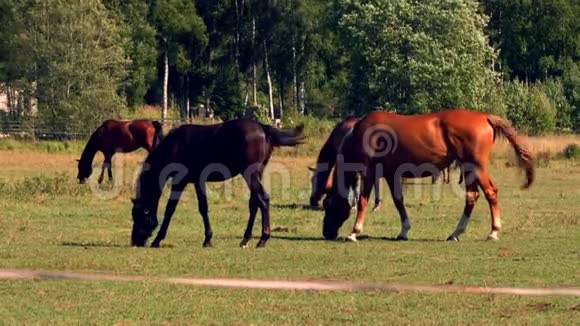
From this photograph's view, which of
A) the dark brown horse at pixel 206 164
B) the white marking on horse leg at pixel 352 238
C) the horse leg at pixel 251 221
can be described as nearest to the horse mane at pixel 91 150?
the dark brown horse at pixel 206 164

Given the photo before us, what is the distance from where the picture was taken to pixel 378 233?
21.9 m

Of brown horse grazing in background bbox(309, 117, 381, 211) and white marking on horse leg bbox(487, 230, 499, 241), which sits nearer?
white marking on horse leg bbox(487, 230, 499, 241)

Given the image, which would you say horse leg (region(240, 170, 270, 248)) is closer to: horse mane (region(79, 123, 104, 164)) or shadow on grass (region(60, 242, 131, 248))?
shadow on grass (region(60, 242, 131, 248))

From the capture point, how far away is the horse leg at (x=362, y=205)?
20.5 metres

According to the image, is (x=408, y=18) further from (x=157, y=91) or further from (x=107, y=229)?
(x=107, y=229)

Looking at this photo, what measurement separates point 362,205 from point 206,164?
2807 millimetres

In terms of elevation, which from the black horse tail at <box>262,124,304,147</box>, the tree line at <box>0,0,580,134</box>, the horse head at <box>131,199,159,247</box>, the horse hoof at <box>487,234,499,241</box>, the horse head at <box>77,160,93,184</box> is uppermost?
the tree line at <box>0,0,580,134</box>

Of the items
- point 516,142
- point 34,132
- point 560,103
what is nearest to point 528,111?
point 560,103

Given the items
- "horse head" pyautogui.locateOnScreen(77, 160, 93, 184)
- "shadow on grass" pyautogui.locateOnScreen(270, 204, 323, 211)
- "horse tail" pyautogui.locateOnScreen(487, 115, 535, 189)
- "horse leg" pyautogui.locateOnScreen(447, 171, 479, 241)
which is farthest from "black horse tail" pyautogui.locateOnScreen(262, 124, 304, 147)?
"horse head" pyautogui.locateOnScreen(77, 160, 93, 184)

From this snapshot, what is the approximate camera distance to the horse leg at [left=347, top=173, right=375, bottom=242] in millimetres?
20469

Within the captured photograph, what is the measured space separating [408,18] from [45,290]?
46.3 meters

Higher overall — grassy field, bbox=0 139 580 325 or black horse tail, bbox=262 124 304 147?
black horse tail, bbox=262 124 304 147

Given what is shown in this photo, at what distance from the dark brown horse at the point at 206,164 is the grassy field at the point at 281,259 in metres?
0.52

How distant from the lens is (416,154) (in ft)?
67.9
